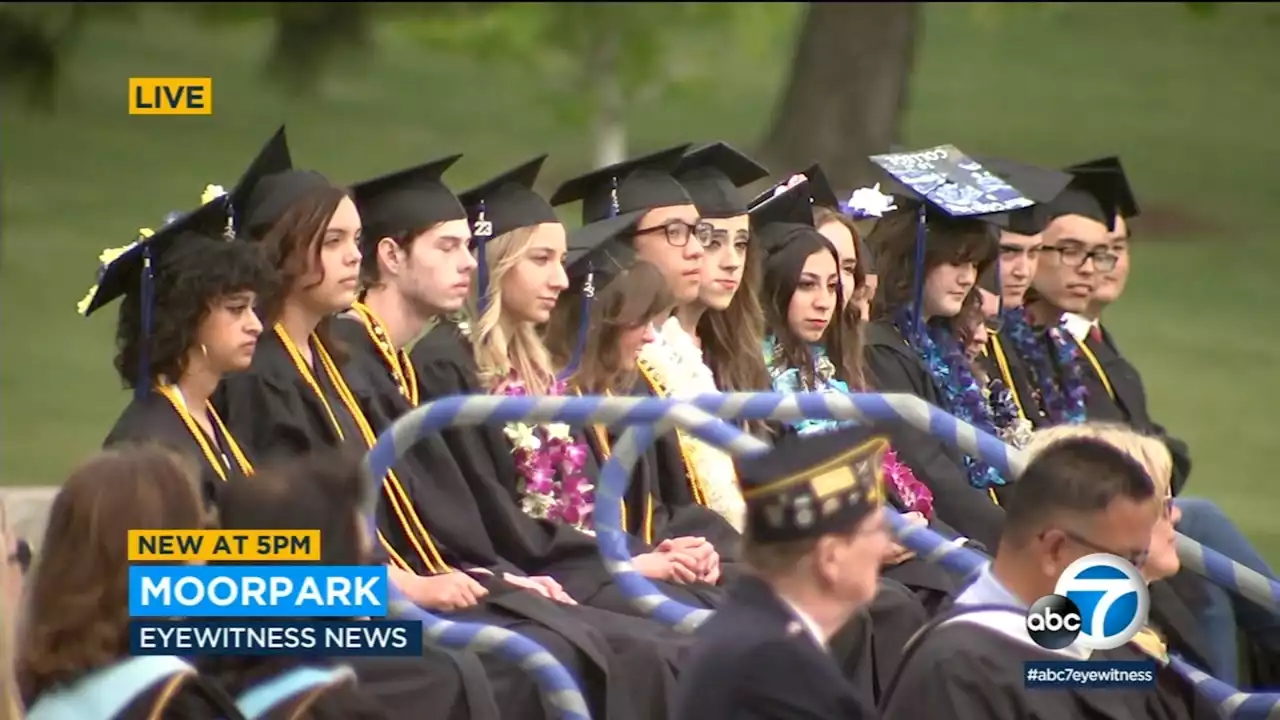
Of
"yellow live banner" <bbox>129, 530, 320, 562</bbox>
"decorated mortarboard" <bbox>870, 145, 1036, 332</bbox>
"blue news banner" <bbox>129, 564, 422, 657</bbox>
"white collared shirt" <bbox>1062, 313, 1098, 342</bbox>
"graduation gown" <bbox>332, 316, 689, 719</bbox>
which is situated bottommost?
"graduation gown" <bbox>332, 316, 689, 719</bbox>

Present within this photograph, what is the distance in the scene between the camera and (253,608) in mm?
3695

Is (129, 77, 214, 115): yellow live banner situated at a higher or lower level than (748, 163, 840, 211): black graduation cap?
higher

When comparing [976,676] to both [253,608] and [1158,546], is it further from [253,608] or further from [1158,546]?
[253,608]

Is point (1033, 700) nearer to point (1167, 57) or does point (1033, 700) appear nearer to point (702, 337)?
point (702, 337)

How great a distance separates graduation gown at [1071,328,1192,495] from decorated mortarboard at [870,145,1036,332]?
0.63 metres

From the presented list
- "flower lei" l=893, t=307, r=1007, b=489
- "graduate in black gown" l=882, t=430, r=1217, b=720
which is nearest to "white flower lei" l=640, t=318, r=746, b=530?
"flower lei" l=893, t=307, r=1007, b=489

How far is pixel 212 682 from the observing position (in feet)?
11.2

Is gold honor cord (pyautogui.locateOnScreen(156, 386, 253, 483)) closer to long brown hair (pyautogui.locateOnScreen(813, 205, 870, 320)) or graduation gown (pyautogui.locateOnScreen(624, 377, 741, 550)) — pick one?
graduation gown (pyautogui.locateOnScreen(624, 377, 741, 550))

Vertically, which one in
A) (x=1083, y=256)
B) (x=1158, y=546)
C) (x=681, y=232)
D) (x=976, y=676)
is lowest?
(x=976, y=676)

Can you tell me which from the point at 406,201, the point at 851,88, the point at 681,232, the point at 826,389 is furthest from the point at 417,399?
the point at 851,88

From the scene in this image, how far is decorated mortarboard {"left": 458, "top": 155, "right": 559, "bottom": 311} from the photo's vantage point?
211 inches

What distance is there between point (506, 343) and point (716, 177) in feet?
3.39

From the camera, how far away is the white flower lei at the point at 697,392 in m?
5.55

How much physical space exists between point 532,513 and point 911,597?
0.88 meters
